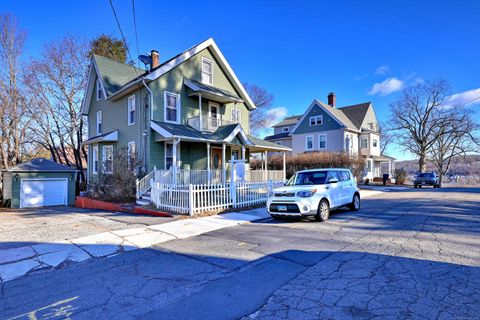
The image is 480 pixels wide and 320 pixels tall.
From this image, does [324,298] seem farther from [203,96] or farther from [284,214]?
[203,96]

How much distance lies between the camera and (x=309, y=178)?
10188 mm

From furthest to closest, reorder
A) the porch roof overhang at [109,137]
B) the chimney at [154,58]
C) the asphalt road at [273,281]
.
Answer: the chimney at [154,58] < the porch roof overhang at [109,137] < the asphalt road at [273,281]

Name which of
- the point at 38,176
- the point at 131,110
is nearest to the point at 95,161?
the point at 38,176

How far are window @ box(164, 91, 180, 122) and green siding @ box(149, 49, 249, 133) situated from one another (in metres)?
0.27

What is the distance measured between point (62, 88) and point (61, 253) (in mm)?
27673

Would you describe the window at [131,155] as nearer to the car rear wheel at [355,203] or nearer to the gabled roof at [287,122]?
the car rear wheel at [355,203]

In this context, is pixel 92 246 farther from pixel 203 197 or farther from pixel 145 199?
pixel 145 199

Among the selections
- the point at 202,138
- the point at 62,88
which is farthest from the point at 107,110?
the point at 62,88

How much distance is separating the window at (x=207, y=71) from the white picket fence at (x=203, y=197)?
9.91 m

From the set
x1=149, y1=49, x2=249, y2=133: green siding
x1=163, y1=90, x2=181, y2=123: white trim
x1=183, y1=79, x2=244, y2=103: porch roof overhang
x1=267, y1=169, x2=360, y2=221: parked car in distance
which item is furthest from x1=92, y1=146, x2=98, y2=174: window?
x1=267, y1=169, x2=360, y2=221: parked car in distance

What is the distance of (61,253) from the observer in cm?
602

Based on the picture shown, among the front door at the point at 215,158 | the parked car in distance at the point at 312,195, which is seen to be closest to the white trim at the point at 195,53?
the front door at the point at 215,158

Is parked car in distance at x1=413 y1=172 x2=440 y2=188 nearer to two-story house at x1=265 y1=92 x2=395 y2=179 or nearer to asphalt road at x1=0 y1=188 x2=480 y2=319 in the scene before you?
two-story house at x1=265 y1=92 x2=395 y2=179

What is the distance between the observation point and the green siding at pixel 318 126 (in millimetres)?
32666
